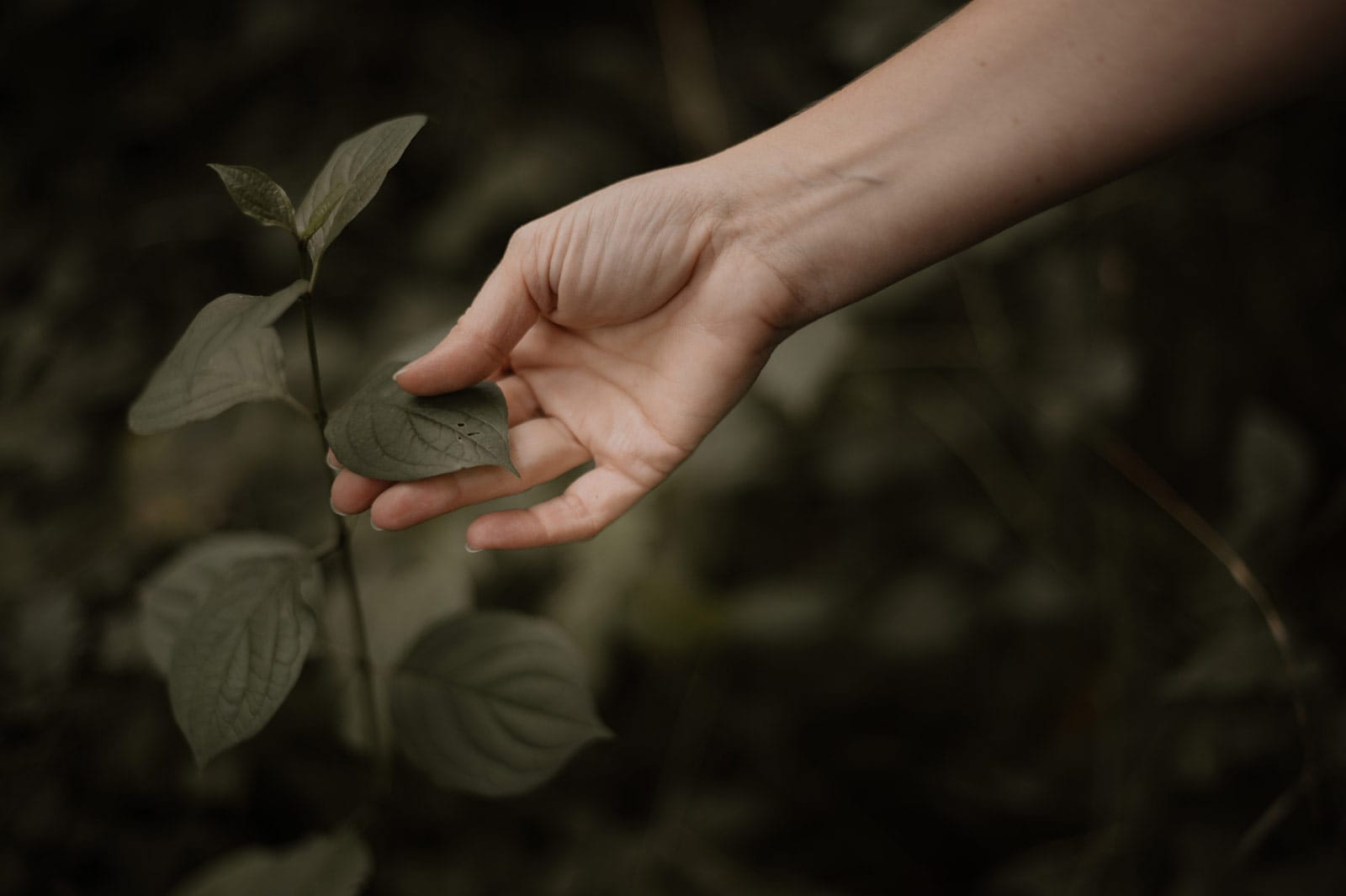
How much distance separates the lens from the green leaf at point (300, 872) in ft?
2.87

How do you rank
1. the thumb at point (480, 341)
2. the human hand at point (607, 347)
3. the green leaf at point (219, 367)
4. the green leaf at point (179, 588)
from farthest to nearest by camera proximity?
the green leaf at point (179, 588), the human hand at point (607, 347), the thumb at point (480, 341), the green leaf at point (219, 367)

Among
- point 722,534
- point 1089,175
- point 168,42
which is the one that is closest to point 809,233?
point 1089,175

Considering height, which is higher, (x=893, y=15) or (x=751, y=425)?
(x=893, y=15)

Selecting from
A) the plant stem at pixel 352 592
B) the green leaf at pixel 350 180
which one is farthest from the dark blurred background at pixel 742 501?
the green leaf at pixel 350 180

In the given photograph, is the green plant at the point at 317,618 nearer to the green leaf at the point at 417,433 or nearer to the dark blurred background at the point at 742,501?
the green leaf at the point at 417,433

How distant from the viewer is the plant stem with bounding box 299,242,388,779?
2.20 ft

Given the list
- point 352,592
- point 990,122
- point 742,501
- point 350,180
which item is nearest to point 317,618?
point 352,592

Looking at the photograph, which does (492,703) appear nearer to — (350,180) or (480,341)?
(480,341)

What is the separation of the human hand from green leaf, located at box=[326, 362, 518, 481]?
43 mm

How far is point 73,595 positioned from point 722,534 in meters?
1.22

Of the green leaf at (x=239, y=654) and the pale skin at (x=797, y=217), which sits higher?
the pale skin at (x=797, y=217)

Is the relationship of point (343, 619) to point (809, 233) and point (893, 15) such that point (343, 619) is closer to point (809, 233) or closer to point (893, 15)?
point (809, 233)

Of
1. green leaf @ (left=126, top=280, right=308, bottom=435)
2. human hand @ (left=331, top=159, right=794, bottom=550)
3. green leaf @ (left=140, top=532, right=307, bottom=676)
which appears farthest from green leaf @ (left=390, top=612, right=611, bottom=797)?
green leaf @ (left=126, top=280, right=308, bottom=435)

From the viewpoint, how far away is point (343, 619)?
3.70 feet
